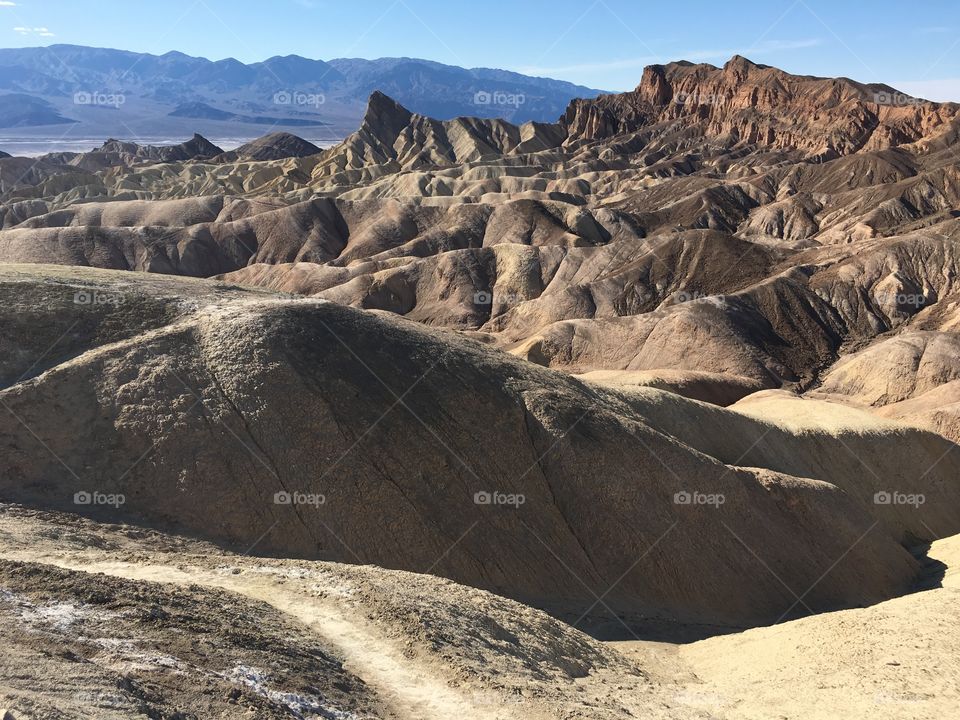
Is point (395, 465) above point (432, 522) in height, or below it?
above

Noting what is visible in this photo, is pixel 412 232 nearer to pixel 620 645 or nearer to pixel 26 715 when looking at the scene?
pixel 620 645

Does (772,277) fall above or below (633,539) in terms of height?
above

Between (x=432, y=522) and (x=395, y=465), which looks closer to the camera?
(x=432, y=522)

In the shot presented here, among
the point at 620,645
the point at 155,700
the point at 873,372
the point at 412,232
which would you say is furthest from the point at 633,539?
the point at 412,232

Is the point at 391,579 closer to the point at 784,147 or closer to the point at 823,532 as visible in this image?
the point at 823,532

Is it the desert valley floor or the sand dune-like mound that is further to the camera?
the sand dune-like mound

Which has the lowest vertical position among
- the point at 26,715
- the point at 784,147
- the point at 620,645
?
the point at 620,645

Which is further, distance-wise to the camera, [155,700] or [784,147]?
[784,147]

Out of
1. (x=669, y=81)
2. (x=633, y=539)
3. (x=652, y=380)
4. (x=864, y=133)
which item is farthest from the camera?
(x=669, y=81)

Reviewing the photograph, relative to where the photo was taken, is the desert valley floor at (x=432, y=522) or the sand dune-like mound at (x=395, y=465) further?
the sand dune-like mound at (x=395, y=465)

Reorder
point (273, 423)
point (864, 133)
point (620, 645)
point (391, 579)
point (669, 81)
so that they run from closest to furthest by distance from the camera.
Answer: point (391, 579) → point (620, 645) → point (273, 423) → point (864, 133) → point (669, 81)
